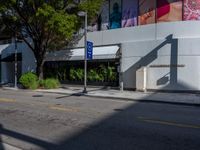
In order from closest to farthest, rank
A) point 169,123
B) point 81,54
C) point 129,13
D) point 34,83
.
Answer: point 169,123 < point 129,13 < point 34,83 < point 81,54

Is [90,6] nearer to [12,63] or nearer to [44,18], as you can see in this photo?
[44,18]

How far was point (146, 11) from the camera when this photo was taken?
1117 inches

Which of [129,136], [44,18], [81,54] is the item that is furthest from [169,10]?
[129,136]

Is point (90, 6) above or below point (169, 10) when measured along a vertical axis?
above

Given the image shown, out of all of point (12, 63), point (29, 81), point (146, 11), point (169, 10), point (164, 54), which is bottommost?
point (29, 81)

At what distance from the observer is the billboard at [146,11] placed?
2795 cm

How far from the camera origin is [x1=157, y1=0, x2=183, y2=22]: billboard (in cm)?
2648

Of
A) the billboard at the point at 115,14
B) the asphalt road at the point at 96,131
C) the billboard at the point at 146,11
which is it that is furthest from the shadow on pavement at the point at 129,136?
the billboard at the point at 115,14

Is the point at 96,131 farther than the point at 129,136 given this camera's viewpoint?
Yes

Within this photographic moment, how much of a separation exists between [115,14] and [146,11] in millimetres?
3157

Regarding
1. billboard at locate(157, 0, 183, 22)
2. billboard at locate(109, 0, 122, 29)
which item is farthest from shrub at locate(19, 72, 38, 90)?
billboard at locate(157, 0, 183, 22)

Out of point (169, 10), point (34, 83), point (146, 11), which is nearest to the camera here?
point (169, 10)

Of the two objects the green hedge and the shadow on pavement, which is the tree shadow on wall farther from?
the shadow on pavement

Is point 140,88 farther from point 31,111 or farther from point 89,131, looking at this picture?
point 89,131
